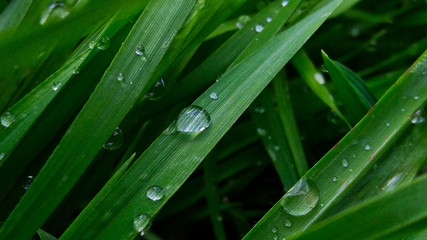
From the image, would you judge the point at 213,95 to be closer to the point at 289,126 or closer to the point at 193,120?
the point at 193,120

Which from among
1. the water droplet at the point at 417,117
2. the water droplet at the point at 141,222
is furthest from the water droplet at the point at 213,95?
the water droplet at the point at 417,117

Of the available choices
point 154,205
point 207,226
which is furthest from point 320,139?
point 154,205

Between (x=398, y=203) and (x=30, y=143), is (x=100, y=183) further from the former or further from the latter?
(x=398, y=203)

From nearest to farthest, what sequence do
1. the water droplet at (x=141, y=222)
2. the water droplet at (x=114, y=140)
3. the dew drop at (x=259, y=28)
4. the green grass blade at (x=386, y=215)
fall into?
the green grass blade at (x=386, y=215) < the water droplet at (x=141, y=222) < the water droplet at (x=114, y=140) < the dew drop at (x=259, y=28)

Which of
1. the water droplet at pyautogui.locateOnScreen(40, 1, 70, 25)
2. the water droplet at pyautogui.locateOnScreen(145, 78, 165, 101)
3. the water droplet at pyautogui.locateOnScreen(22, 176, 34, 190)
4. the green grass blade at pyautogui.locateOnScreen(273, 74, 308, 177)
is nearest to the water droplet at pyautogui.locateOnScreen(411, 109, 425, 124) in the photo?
the green grass blade at pyautogui.locateOnScreen(273, 74, 308, 177)

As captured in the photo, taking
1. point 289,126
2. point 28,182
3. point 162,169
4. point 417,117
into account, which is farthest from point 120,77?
point 417,117

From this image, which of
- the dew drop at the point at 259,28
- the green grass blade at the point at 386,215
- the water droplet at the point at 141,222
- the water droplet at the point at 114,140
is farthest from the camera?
the dew drop at the point at 259,28

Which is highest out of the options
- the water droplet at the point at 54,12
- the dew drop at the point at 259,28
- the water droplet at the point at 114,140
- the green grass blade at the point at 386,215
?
the water droplet at the point at 54,12

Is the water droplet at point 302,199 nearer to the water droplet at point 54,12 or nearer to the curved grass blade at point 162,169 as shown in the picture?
the curved grass blade at point 162,169
